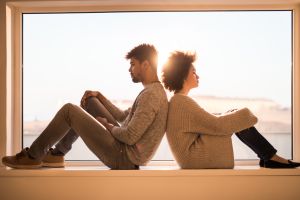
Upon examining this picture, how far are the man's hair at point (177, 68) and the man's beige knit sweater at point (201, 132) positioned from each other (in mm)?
108

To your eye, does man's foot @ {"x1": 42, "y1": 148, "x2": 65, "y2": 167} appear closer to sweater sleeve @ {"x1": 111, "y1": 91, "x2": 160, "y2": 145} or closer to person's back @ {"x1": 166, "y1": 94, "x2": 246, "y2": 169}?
sweater sleeve @ {"x1": 111, "y1": 91, "x2": 160, "y2": 145}

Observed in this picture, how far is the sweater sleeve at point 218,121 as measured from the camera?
255cm

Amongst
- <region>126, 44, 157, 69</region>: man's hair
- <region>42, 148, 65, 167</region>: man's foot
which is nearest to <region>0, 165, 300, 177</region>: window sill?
<region>42, 148, 65, 167</region>: man's foot

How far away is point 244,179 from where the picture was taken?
2.58 m

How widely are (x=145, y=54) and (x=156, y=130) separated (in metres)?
0.43

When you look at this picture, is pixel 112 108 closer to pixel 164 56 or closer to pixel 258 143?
pixel 164 56

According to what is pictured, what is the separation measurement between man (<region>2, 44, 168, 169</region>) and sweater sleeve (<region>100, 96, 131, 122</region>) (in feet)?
0.51

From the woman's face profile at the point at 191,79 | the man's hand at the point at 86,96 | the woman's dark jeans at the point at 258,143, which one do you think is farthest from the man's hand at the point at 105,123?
the woman's dark jeans at the point at 258,143

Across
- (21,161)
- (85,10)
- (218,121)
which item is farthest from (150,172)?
(85,10)

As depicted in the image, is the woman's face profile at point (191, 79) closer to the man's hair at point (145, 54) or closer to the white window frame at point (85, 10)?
the man's hair at point (145, 54)

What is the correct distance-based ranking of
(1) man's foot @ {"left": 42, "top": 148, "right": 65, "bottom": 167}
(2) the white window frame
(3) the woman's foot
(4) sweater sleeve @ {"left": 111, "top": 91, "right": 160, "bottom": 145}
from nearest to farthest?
(4) sweater sleeve @ {"left": 111, "top": 91, "right": 160, "bottom": 145} < (3) the woman's foot < (1) man's foot @ {"left": 42, "top": 148, "right": 65, "bottom": 167} < (2) the white window frame

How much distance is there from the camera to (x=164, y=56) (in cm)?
294

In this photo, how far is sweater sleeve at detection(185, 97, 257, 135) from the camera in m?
2.55

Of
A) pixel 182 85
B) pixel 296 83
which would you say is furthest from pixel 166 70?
pixel 296 83
